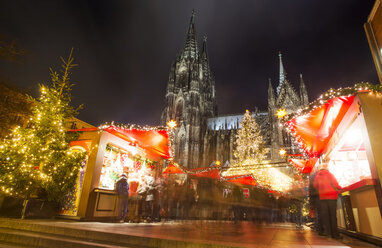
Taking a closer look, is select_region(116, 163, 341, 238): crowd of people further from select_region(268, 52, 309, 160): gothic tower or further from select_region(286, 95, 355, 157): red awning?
select_region(268, 52, 309, 160): gothic tower

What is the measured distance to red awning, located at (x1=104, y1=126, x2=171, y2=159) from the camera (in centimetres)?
762

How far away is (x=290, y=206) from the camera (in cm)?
956

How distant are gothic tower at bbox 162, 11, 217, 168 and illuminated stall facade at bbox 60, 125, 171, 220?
101ft

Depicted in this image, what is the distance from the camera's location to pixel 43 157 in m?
6.47

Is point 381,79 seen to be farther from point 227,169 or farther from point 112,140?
point 227,169

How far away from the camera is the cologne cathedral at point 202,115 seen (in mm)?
34625

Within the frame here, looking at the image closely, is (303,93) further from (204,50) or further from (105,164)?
(105,164)

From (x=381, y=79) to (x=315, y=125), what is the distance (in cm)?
239

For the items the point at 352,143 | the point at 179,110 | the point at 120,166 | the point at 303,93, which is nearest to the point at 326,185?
the point at 352,143

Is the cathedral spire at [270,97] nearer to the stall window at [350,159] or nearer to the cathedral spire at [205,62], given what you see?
the cathedral spire at [205,62]

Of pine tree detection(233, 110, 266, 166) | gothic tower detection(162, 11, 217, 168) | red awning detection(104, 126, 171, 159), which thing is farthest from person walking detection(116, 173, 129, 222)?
gothic tower detection(162, 11, 217, 168)

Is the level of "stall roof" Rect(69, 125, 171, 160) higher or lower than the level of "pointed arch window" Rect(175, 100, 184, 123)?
lower

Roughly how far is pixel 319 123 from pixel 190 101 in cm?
3883

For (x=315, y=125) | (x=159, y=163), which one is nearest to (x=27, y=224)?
(x=159, y=163)
